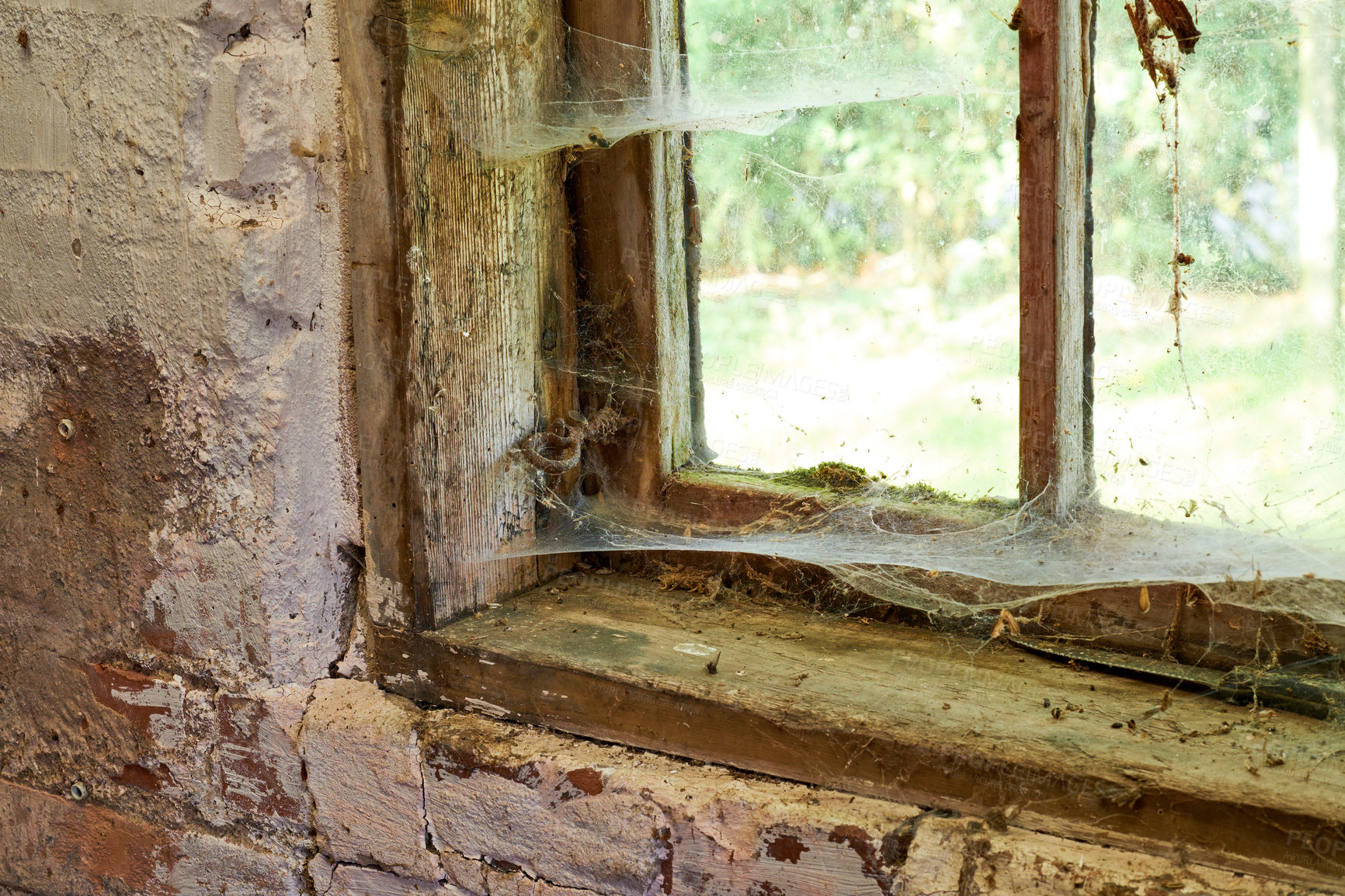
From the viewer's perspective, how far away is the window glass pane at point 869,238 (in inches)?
48.1

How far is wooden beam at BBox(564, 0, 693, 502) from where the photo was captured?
1.38 meters

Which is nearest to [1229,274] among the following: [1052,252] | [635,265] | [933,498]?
[1052,252]

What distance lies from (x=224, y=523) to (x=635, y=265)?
2.16 ft

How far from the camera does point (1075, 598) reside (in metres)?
1.25

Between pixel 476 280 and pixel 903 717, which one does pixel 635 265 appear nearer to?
pixel 476 280

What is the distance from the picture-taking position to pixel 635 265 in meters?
1.45

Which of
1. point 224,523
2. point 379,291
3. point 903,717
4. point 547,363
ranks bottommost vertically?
point 903,717

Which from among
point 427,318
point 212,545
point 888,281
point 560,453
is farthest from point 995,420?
point 212,545

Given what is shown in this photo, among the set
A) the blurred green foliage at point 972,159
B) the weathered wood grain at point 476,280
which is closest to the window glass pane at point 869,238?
the blurred green foliage at point 972,159

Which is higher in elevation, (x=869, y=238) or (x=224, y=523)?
(x=869, y=238)

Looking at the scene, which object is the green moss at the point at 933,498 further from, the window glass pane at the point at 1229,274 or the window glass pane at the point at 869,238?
the window glass pane at the point at 1229,274

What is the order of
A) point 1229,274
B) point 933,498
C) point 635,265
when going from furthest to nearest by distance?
point 635,265 → point 933,498 → point 1229,274

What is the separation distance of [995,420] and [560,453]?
0.59 m

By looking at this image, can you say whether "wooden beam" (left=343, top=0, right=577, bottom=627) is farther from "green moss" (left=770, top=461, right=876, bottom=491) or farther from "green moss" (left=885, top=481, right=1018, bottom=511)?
"green moss" (left=885, top=481, right=1018, bottom=511)
